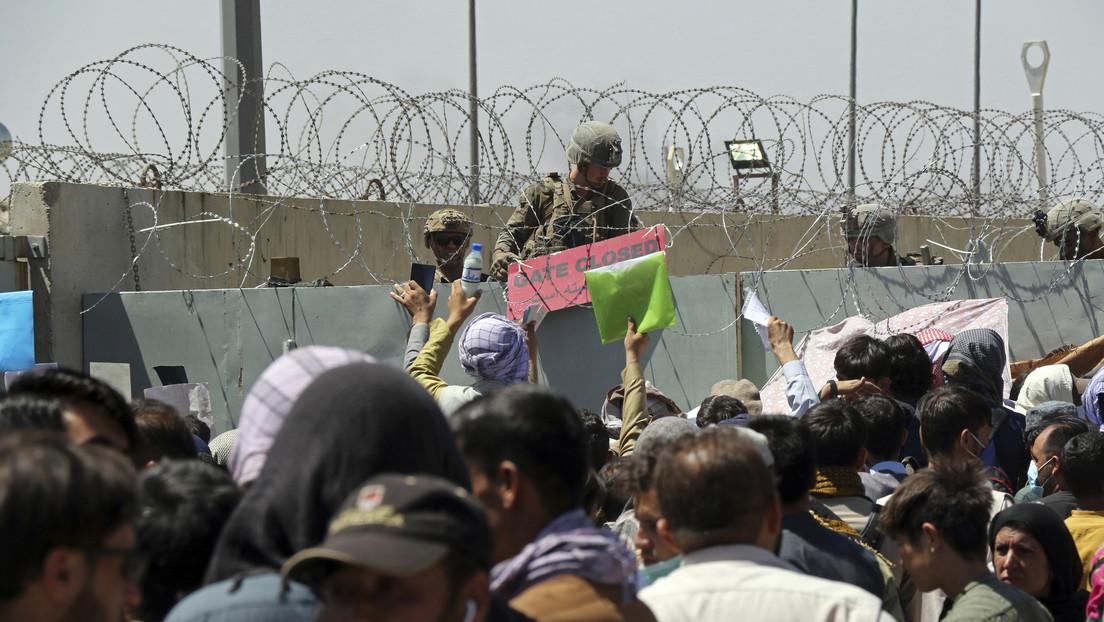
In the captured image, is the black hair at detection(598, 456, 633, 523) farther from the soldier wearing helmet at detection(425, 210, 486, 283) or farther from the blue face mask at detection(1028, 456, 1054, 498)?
the soldier wearing helmet at detection(425, 210, 486, 283)

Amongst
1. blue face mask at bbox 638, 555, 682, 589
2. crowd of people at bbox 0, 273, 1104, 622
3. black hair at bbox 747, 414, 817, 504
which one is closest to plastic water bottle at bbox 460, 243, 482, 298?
crowd of people at bbox 0, 273, 1104, 622

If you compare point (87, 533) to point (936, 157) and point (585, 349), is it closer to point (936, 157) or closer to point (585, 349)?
point (585, 349)

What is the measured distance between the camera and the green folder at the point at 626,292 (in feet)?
16.5

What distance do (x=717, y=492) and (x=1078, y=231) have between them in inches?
262

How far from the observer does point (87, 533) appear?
55.8 inches

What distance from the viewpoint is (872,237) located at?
7367mm

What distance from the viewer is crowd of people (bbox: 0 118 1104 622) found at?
4.51ft

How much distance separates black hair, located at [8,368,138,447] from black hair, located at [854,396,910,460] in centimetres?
261

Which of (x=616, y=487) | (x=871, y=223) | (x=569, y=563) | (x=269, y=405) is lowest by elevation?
(x=616, y=487)

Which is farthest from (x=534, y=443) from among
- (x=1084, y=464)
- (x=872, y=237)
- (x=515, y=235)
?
(x=872, y=237)

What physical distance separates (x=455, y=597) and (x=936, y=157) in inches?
239

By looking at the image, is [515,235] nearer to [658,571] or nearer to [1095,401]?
[1095,401]

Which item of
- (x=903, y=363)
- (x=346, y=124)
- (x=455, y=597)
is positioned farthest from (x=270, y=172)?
(x=455, y=597)

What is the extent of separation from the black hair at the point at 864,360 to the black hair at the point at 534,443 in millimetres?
3076
